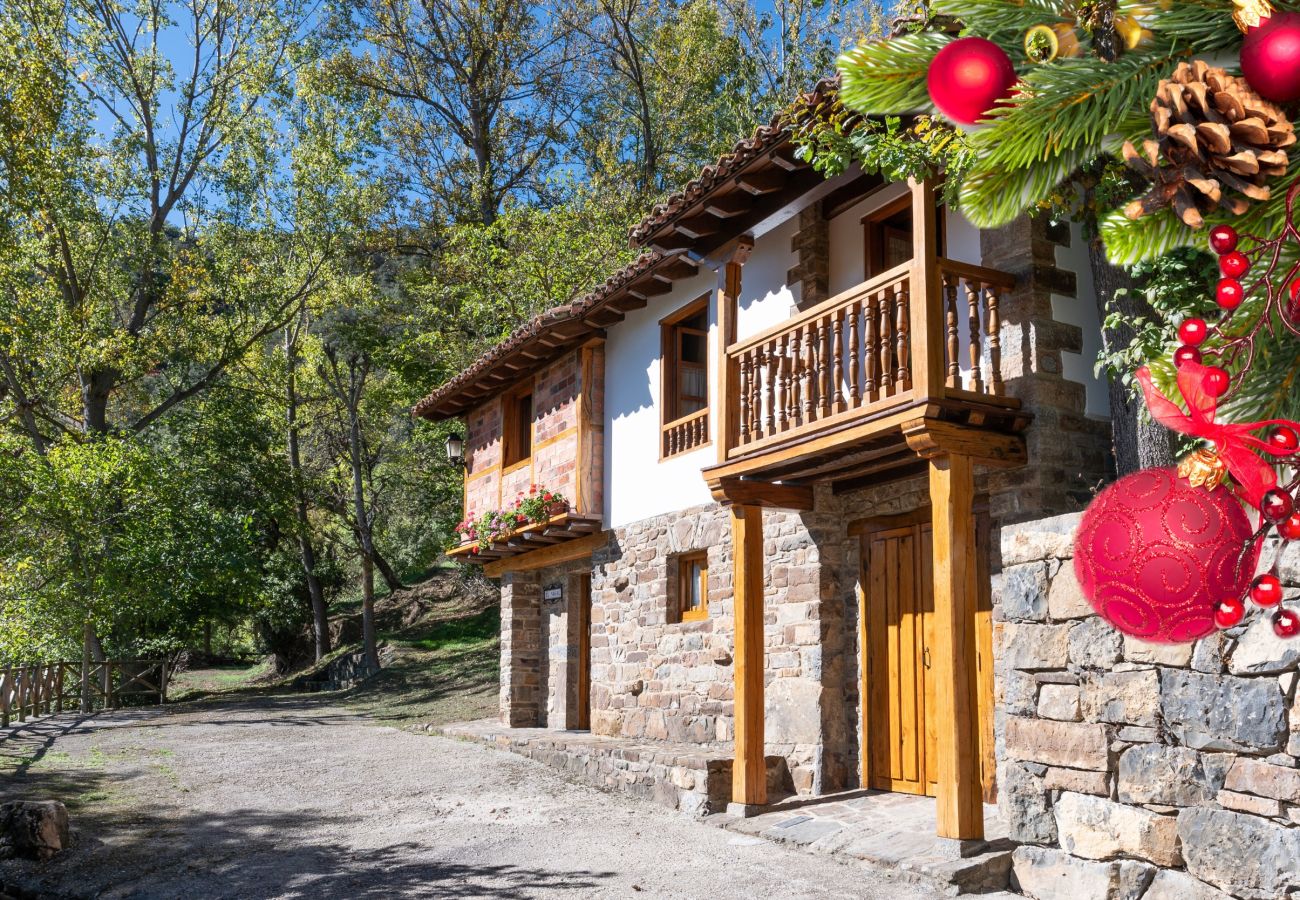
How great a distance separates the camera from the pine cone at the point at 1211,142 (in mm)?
1350

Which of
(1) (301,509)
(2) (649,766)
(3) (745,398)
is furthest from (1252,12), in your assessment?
(1) (301,509)

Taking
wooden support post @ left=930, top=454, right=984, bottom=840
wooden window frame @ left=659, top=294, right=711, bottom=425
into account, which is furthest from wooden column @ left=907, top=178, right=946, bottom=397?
wooden window frame @ left=659, top=294, right=711, bottom=425

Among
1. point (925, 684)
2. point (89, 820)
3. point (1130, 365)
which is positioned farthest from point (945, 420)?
point (89, 820)

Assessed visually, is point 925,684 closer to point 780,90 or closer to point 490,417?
point 490,417

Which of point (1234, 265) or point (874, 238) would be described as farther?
point (874, 238)

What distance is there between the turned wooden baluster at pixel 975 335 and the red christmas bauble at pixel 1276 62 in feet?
18.5

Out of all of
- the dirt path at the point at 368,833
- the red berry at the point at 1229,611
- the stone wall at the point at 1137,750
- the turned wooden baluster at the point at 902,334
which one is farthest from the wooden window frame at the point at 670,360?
the red berry at the point at 1229,611

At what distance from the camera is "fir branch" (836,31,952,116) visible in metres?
1.76

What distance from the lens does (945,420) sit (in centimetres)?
686

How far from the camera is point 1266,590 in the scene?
1.45 meters

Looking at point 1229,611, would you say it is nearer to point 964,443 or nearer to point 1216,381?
point 1216,381

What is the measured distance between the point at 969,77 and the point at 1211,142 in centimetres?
35

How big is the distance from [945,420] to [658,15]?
18241 millimetres

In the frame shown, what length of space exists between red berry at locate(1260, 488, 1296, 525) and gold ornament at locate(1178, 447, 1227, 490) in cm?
10
